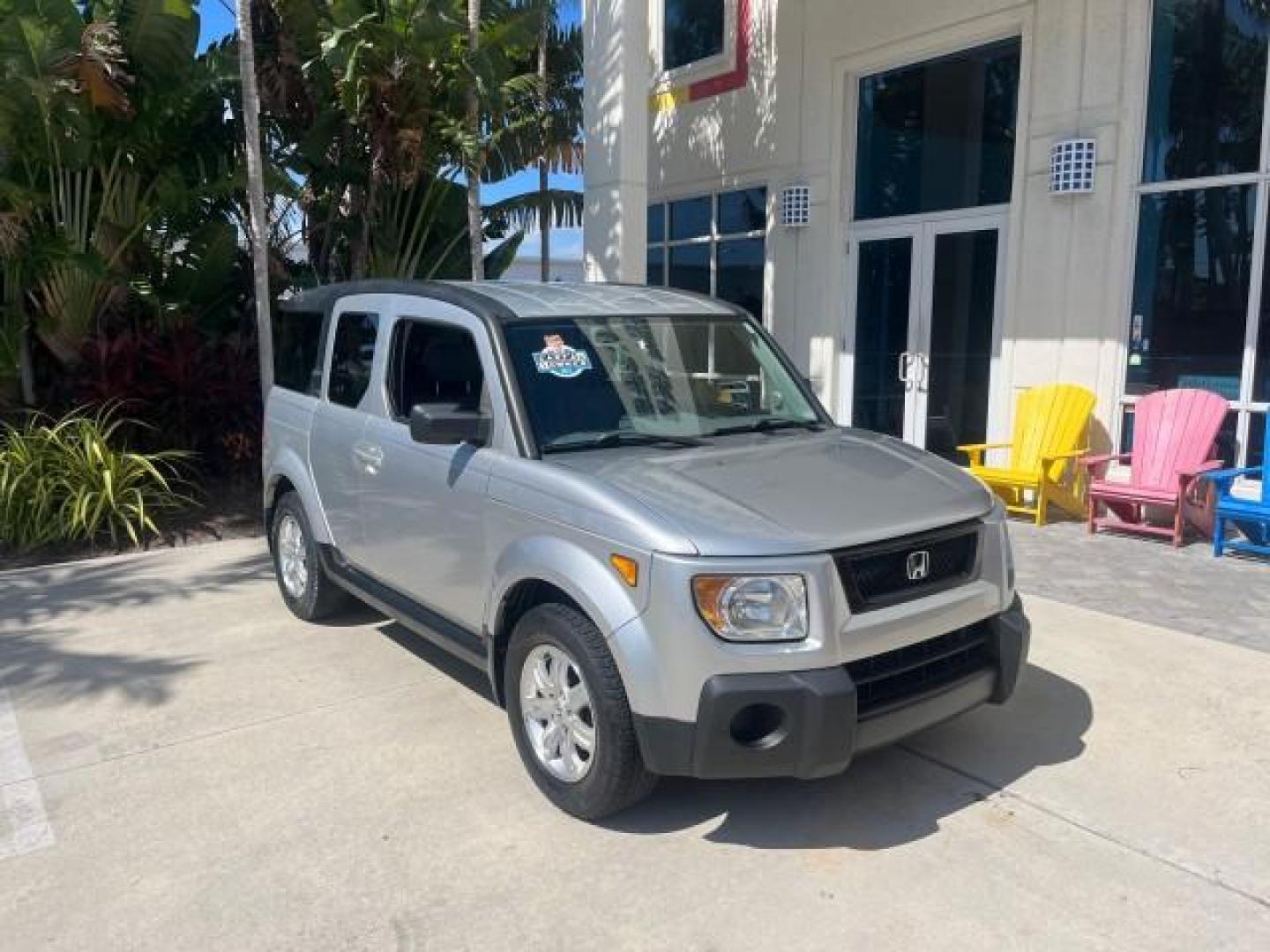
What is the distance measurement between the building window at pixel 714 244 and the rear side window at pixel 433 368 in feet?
23.6

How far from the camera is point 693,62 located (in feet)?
41.9

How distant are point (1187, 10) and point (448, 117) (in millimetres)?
6654

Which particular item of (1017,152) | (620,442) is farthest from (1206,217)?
(620,442)

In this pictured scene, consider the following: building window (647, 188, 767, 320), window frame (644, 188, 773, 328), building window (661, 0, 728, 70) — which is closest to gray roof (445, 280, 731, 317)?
window frame (644, 188, 773, 328)

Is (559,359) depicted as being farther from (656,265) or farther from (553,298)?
(656,265)

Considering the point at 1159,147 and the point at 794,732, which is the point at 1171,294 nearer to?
the point at 1159,147

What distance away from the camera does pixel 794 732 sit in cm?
306

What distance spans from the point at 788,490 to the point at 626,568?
2.22 ft

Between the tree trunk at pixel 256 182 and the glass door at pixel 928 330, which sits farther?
the glass door at pixel 928 330

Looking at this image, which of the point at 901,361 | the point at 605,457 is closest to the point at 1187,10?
the point at 901,361

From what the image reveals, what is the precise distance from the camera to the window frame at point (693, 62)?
12.0m

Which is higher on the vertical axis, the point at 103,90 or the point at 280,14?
the point at 280,14

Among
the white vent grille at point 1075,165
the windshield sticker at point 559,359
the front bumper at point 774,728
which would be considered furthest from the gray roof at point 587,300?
the white vent grille at point 1075,165

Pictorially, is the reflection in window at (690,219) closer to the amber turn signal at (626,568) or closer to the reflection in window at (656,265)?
the reflection in window at (656,265)
